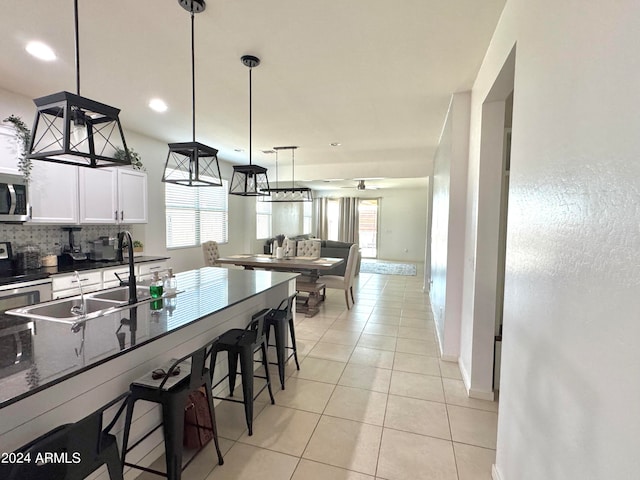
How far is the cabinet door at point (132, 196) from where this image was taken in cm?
405

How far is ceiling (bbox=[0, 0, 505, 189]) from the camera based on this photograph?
1.90m

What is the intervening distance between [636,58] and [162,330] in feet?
6.40

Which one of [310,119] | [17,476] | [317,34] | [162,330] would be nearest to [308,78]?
[317,34]

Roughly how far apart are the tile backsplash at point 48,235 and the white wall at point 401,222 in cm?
867

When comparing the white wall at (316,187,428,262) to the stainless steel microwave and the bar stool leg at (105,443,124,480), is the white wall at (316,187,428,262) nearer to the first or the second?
the stainless steel microwave

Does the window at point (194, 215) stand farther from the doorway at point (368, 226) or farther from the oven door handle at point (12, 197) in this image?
the doorway at point (368, 226)

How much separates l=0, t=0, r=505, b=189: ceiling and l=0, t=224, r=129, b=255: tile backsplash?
1432 millimetres

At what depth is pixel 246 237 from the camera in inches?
296

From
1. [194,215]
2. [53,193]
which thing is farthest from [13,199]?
[194,215]

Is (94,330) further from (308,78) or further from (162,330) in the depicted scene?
(308,78)

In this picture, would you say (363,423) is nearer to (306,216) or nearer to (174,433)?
→ (174,433)

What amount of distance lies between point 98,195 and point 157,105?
1.33m

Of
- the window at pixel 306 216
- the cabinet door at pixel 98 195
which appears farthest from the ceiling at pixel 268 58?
the window at pixel 306 216

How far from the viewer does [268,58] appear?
2439 mm
